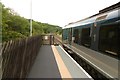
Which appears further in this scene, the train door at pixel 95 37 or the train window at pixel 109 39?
the train door at pixel 95 37

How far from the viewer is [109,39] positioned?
8.62 meters

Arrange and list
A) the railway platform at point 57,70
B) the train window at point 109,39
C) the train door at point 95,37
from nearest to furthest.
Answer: the train window at point 109,39, the railway platform at point 57,70, the train door at point 95,37

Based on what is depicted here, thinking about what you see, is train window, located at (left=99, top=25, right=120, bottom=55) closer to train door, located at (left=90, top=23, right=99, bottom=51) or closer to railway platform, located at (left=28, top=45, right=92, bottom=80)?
train door, located at (left=90, top=23, right=99, bottom=51)

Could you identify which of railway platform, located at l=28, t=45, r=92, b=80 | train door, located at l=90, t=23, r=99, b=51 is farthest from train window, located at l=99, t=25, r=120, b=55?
railway platform, located at l=28, t=45, r=92, b=80

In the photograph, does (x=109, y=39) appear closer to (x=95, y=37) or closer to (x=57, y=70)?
(x=95, y=37)

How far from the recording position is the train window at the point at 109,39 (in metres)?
7.74

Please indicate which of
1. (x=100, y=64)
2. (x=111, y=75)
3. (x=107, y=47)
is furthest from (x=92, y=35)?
(x=111, y=75)

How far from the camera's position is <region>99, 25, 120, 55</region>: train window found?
774 cm

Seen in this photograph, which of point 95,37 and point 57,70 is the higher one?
point 95,37

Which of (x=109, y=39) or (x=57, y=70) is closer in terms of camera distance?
(x=109, y=39)

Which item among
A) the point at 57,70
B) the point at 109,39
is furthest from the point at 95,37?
the point at 109,39

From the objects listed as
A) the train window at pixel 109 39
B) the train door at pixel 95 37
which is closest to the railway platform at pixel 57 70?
the train door at pixel 95 37

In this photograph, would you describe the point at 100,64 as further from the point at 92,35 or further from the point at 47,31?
the point at 47,31

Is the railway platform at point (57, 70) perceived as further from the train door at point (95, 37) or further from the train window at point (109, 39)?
the train window at point (109, 39)
